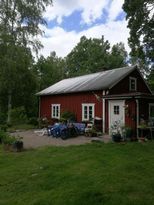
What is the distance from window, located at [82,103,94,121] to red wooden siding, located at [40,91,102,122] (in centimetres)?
32

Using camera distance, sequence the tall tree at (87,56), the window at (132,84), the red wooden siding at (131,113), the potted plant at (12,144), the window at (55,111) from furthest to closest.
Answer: the tall tree at (87,56) → the window at (55,111) → the window at (132,84) → the red wooden siding at (131,113) → the potted plant at (12,144)

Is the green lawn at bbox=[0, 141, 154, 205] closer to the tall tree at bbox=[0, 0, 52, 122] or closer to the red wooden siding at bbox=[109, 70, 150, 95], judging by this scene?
the red wooden siding at bbox=[109, 70, 150, 95]

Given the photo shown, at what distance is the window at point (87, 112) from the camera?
17.1m

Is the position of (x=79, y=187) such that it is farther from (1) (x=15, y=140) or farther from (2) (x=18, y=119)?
(2) (x=18, y=119)

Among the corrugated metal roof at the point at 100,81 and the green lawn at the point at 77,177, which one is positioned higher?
the corrugated metal roof at the point at 100,81

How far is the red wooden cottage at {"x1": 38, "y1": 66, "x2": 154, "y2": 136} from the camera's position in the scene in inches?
549

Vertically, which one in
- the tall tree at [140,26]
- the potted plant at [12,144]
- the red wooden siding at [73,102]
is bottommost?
the potted plant at [12,144]

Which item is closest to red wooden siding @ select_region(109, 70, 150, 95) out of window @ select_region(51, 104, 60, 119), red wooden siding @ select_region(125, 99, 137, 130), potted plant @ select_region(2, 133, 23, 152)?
red wooden siding @ select_region(125, 99, 137, 130)

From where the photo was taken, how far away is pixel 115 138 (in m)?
12.0

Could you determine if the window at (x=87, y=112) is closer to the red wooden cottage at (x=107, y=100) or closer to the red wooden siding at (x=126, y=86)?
the red wooden cottage at (x=107, y=100)

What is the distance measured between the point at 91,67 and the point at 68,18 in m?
22.3

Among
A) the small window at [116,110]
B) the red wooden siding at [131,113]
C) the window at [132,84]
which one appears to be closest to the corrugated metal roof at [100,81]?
the window at [132,84]

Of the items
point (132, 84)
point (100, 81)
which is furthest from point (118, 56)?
point (100, 81)

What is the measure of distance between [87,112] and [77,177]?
11445 millimetres
